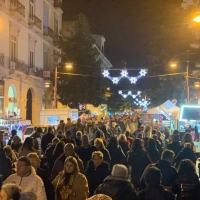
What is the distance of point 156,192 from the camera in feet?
19.7

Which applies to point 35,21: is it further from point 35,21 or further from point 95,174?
point 95,174

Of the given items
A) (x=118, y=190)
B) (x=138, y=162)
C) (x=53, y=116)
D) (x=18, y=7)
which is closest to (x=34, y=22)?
(x=18, y=7)

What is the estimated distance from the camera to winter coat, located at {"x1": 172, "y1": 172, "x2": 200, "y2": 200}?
7.15m

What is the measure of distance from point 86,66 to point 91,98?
343cm

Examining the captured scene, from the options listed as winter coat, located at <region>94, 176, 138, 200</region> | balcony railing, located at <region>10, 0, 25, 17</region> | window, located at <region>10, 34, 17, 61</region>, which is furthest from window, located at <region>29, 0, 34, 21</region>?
winter coat, located at <region>94, 176, 138, 200</region>

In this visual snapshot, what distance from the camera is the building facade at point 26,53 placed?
28.8m

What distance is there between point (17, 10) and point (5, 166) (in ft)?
75.4

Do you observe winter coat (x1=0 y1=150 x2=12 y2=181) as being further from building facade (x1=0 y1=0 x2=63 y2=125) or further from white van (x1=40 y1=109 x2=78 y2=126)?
building facade (x1=0 y1=0 x2=63 y2=125)

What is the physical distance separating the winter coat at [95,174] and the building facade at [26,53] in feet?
67.2

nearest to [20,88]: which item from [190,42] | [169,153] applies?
[190,42]

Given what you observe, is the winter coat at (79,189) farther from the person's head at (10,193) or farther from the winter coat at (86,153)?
the winter coat at (86,153)

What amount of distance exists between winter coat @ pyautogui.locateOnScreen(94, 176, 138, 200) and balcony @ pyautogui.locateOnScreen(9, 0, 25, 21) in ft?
83.8

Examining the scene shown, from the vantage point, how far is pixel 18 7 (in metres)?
30.4

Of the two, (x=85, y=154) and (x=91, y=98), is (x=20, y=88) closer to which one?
(x=91, y=98)
